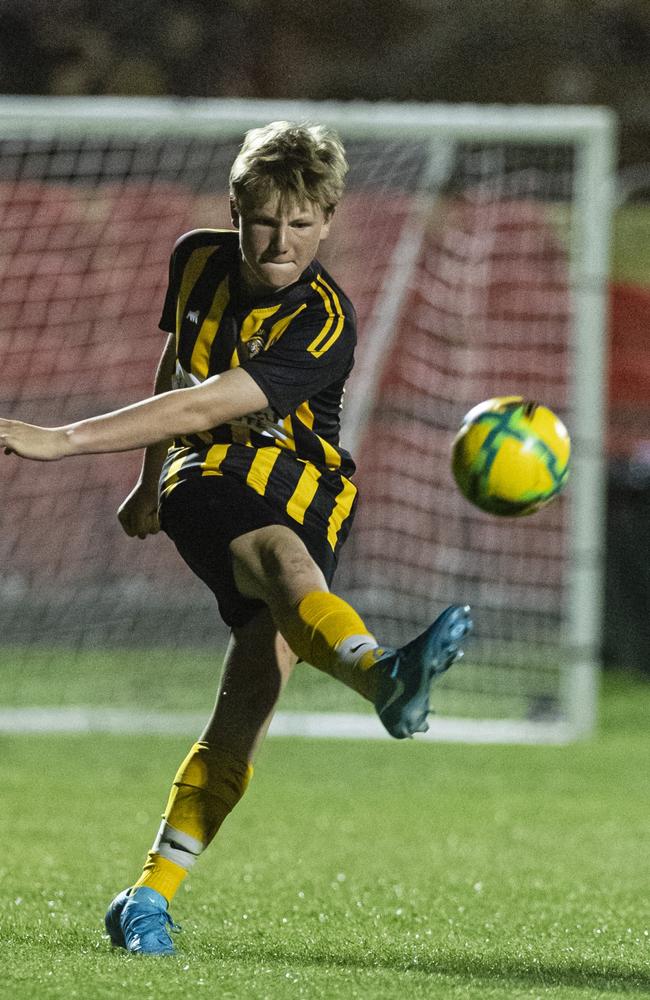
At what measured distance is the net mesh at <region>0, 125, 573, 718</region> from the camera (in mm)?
8523

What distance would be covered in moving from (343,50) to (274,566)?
19.1 m

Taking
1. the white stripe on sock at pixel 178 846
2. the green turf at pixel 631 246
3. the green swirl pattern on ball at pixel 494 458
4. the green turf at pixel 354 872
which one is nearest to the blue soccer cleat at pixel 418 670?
the green turf at pixel 354 872

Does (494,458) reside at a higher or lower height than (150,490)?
higher

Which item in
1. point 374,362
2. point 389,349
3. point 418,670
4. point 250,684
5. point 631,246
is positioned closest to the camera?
point 418,670

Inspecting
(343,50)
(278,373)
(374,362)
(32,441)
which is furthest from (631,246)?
(32,441)

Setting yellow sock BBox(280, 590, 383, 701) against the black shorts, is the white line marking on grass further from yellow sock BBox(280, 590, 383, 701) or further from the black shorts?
yellow sock BBox(280, 590, 383, 701)

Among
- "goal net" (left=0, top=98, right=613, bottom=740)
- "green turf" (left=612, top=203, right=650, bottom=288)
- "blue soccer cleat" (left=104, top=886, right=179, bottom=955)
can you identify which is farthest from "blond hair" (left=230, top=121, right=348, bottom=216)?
"green turf" (left=612, top=203, right=650, bottom=288)

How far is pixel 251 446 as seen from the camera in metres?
3.63

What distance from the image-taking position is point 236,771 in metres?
3.67

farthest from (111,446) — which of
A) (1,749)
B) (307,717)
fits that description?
(307,717)

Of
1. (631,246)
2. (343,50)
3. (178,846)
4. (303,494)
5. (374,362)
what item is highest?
(343,50)

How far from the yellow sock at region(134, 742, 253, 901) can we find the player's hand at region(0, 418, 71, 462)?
0.87 meters

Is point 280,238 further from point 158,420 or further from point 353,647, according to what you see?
point 353,647

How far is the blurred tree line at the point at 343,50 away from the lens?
19828 millimetres
